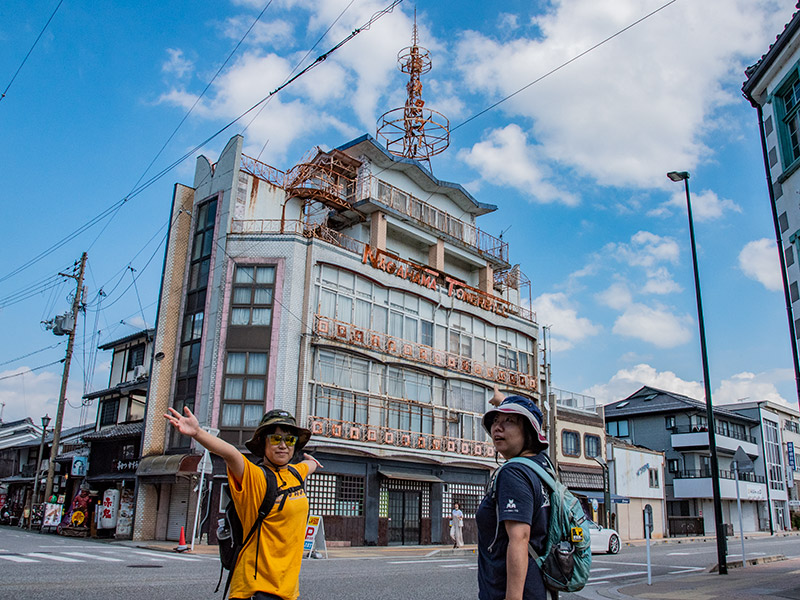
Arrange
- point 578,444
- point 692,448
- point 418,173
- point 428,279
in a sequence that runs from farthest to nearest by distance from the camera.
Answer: point 692,448 → point 578,444 → point 418,173 → point 428,279

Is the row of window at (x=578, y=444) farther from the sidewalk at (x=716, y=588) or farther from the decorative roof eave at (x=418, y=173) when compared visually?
the sidewalk at (x=716, y=588)

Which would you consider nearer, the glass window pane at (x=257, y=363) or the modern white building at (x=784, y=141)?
the modern white building at (x=784, y=141)

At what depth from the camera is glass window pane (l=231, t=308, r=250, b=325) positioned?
93.9ft

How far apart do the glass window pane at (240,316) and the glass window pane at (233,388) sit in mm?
2370

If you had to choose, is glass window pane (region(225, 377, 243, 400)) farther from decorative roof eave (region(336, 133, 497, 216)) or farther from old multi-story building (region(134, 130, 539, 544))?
decorative roof eave (region(336, 133, 497, 216))

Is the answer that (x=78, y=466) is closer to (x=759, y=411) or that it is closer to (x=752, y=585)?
(x=752, y=585)

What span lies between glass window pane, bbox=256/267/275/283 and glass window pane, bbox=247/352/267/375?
123 inches

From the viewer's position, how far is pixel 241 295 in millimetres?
28938

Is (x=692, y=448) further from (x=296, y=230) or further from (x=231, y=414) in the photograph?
(x=231, y=414)

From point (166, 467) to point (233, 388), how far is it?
Result: 3928 mm

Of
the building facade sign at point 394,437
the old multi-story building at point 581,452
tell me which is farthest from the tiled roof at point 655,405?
the building facade sign at point 394,437

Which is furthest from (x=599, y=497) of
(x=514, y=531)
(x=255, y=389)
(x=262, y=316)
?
(x=514, y=531)

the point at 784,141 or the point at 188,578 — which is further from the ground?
the point at 784,141

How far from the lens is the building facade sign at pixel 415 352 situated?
1154 inches
